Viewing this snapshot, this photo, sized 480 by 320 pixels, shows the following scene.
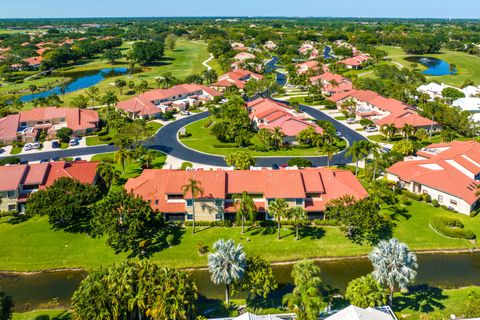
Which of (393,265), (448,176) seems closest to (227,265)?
(393,265)

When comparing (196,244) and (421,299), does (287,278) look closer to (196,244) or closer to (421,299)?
(196,244)

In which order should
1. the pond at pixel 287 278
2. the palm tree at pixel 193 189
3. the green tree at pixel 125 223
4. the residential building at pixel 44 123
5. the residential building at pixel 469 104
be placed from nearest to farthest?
1. the pond at pixel 287 278
2. the green tree at pixel 125 223
3. the palm tree at pixel 193 189
4. the residential building at pixel 44 123
5. the residential building at pixel 469 104

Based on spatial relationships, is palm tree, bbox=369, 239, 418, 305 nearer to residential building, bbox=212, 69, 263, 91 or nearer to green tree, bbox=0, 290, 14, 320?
green tree, bbox=0, 290, 14, 320

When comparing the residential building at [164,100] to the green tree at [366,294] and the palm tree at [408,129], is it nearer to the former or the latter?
the palm tree at [408,129]

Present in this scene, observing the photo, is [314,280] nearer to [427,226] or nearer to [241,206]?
[241,206]

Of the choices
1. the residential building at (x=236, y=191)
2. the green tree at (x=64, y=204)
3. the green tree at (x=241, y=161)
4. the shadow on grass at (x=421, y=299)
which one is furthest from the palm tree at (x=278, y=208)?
the green tree at (x=64, y=204)

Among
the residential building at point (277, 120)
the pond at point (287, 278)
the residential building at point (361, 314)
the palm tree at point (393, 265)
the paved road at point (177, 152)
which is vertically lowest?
the pond at point (287, 278)

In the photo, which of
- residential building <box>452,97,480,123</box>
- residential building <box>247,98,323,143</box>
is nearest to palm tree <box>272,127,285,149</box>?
residential building <box>247,98,323,143</box>

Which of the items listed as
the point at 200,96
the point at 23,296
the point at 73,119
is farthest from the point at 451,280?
the point at 200,96
